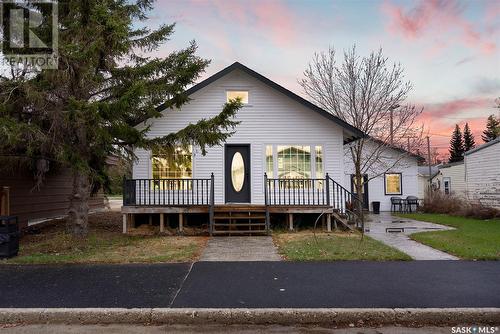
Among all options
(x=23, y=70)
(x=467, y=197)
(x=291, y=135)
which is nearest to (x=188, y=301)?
(x=23, y=70)

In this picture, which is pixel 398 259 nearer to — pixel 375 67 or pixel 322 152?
pixel 322 152

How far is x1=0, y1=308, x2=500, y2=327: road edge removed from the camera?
485 cm

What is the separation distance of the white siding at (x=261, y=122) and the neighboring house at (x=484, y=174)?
9599 millimetres

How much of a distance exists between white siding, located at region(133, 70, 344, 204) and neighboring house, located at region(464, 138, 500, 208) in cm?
960

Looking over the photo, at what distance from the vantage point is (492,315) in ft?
16.0

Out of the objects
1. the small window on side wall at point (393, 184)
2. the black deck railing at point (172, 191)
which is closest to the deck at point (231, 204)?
the black deck railing at point (172, 191)

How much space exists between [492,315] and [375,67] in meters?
14.3

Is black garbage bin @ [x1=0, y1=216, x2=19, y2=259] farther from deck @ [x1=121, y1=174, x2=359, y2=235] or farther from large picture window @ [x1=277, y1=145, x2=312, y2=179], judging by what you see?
large picture window @ [x1=277, y1=145, x2=312, y2=179]

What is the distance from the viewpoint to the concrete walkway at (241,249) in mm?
8510

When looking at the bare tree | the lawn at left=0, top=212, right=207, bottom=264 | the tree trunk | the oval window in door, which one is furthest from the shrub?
the tree trunk

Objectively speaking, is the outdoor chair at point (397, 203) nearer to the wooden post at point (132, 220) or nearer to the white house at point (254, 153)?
the white house at point (254, 153)
